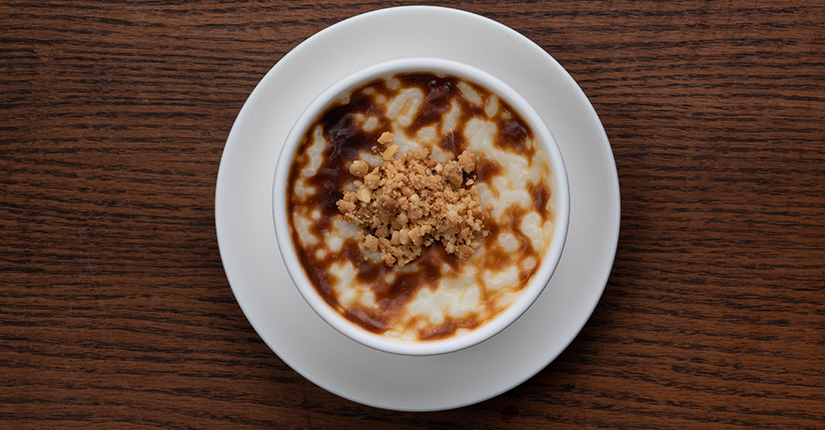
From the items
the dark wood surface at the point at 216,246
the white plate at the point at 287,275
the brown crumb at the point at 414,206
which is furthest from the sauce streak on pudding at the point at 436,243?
the dark wood surface at the point at 216,246

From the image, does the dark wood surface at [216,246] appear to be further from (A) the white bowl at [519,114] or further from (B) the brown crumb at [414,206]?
(B) the brown crumb at [414,206]

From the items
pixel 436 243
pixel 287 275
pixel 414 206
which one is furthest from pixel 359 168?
pixel 287 275

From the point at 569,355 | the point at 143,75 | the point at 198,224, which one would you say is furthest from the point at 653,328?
the point at 143,75

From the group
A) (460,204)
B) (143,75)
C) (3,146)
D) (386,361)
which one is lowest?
(386,361)

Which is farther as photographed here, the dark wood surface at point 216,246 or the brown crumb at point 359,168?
the dark wood surface at point 216,246

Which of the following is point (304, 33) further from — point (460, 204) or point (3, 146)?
point (3, 146)

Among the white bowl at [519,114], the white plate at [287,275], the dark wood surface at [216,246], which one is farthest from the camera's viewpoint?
the dark wood surface at [216,246]
